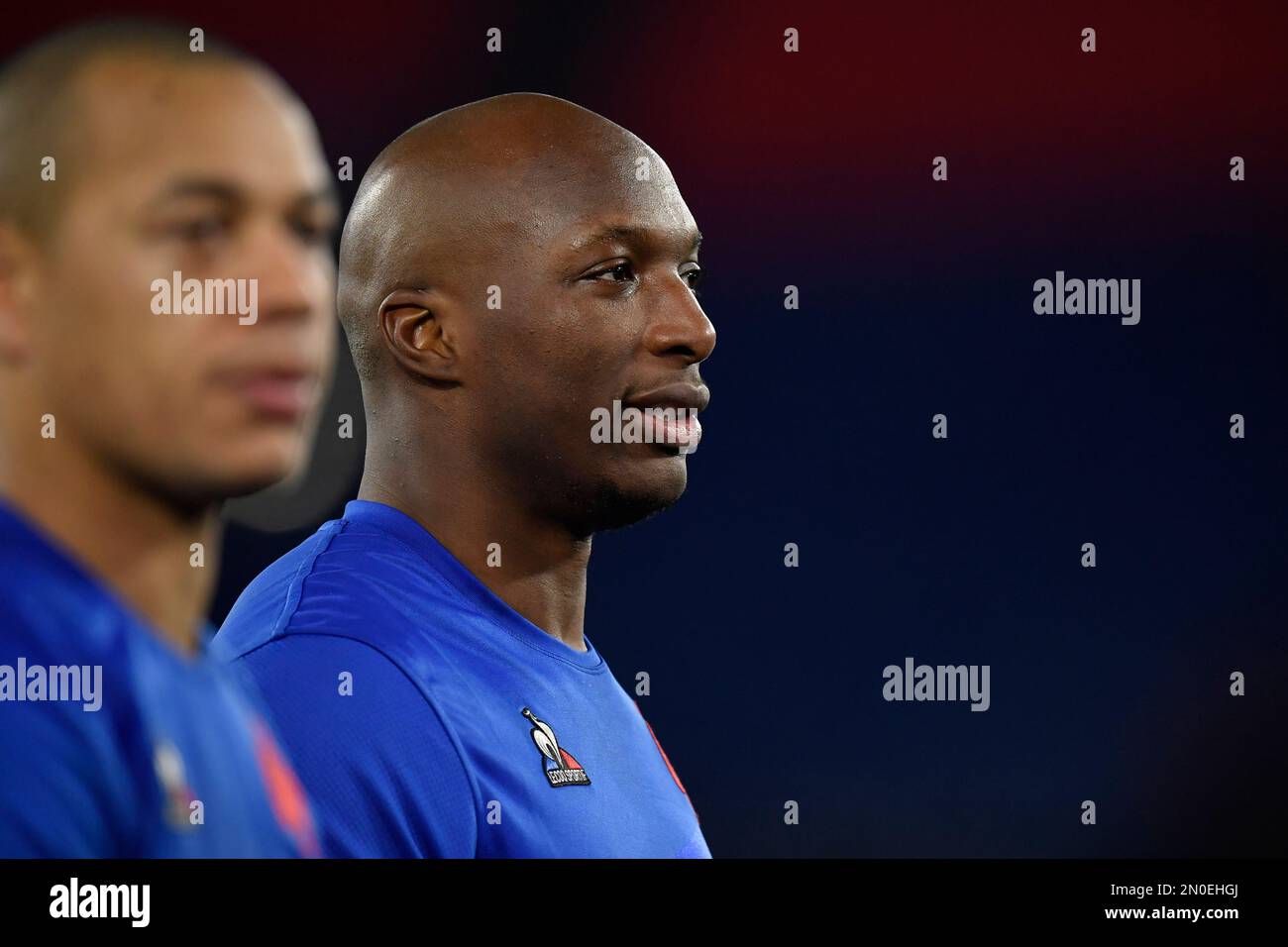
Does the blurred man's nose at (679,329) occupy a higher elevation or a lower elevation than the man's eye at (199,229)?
higher

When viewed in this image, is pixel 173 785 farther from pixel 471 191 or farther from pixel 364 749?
pixel 471 191

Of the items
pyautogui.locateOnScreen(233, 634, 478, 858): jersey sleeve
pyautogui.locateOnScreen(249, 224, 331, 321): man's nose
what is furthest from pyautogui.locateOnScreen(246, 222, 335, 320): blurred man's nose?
pyautogui.locateOnScreen(233, 634, 478, 858): jersey sleeve

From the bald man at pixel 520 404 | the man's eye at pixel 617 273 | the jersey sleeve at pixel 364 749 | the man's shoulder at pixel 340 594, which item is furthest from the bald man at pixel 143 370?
the man's eye at pixel 617 273

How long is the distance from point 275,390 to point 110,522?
0.16 m

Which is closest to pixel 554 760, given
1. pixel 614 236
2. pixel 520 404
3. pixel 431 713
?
pixel 431 713

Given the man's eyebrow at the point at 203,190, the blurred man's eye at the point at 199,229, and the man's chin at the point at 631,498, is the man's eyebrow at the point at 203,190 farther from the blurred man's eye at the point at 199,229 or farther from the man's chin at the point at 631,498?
the man's chin at the point at 631,498

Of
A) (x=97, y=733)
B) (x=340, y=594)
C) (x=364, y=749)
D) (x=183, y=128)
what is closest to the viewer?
(x=97, y=733)

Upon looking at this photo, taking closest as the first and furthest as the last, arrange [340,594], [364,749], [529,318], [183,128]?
[183,128]
[364,749]
[340,594]
[529,318]

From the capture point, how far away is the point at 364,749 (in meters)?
1.68

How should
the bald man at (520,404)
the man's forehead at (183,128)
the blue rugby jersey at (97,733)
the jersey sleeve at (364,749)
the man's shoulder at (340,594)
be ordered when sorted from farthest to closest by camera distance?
the bald man at (520,404) < the man's shoulder at (340,594) < the jersey sleeve at (364,749) < the man's forehead at (183,128) < the blue rugby jersey at (97,733)

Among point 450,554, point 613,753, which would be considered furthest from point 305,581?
point 613,753

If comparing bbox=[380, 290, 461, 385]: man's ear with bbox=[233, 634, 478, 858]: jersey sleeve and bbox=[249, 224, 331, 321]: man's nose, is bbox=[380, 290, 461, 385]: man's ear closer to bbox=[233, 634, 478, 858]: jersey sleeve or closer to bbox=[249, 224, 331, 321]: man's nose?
bbox=[233, 634, 478, 858]: jersey sleeve

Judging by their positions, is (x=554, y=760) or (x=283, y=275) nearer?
(x=283, y=275)

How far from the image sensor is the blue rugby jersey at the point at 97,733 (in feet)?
3.41
